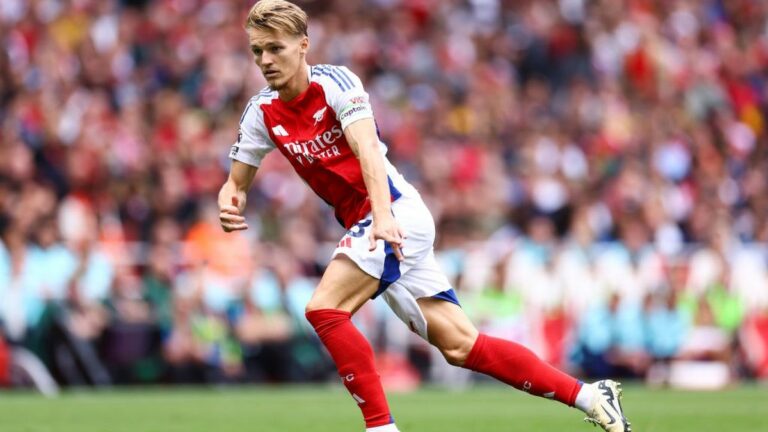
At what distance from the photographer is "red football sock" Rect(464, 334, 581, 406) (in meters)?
7.38

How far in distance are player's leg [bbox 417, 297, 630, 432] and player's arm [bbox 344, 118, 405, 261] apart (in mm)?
539

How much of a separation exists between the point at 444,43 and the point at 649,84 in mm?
3134

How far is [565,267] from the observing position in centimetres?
1673

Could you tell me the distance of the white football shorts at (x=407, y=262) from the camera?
7078 millimetres

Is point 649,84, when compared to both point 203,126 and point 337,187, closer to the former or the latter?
point 203,126

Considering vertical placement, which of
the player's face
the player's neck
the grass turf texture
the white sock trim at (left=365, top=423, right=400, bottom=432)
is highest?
the player's face

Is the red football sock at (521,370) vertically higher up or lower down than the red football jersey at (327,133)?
lower down

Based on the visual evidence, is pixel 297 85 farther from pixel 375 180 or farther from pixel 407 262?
pixel 407 262

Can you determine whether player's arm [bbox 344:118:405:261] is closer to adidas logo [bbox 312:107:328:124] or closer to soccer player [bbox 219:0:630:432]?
soccer player [bbox 219:0:630:432]

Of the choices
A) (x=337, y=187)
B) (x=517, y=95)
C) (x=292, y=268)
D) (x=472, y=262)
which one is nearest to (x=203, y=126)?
(x=292, y=268)

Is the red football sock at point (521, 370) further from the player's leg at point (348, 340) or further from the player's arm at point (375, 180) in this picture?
the player's arm at point (375, 180)

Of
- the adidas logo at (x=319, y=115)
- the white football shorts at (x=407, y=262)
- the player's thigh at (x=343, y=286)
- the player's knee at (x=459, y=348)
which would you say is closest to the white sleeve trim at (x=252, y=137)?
the adidas logo at (x=319, y=115)

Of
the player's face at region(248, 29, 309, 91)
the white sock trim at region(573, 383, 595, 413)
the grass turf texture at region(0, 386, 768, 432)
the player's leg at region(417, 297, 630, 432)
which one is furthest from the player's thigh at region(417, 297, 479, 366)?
the grass turf texture at region(0, 386, 768, 432)

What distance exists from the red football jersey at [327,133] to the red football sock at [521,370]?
879 millimetres
